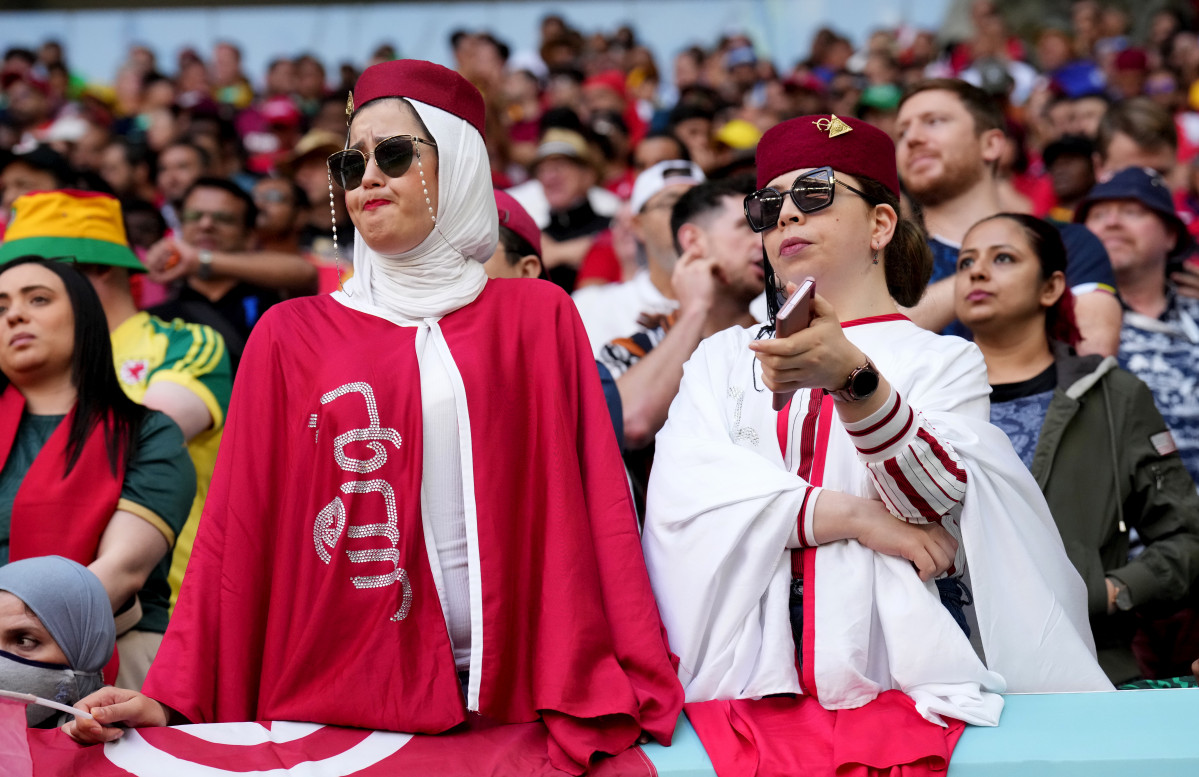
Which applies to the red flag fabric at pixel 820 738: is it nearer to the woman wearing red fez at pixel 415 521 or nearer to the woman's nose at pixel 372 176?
the woman wearing red fez at pixel 415 521

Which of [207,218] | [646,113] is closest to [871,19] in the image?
[646,113]

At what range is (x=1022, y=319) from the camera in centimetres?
401

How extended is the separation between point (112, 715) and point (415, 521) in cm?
69

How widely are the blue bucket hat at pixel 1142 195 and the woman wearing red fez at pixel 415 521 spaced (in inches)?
128

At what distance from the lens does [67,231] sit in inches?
178

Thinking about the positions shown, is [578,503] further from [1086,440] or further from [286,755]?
[1086,440]

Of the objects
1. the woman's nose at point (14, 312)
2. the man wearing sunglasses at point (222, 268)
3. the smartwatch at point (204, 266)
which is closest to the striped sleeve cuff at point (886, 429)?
the woman's nose at point (14, 312)

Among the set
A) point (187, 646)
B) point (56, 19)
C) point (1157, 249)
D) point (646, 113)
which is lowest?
point (187, 646)

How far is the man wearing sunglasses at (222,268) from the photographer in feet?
16.1

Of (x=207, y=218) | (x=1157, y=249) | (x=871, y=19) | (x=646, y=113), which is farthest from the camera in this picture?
(x=871, y=19)

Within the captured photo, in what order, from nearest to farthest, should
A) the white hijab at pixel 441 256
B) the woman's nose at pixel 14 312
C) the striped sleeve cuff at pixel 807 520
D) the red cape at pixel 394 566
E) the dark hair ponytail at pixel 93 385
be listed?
the red cape at pixel 394 566, the striped sleeve cuff at pixel 807 520, the white hijab at pixel 441 256, the dark hair ponytail at pixel 93 385, the woman's nose at pixel 14 312

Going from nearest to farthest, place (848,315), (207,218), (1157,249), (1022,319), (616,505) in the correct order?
1. (616,505)
2. (848,315)
3. (1022,319)
4. (1157,249)
5. (207,218)

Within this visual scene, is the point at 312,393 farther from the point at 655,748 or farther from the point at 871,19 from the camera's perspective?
the point at 871,19

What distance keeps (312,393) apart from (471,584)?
0.52m
